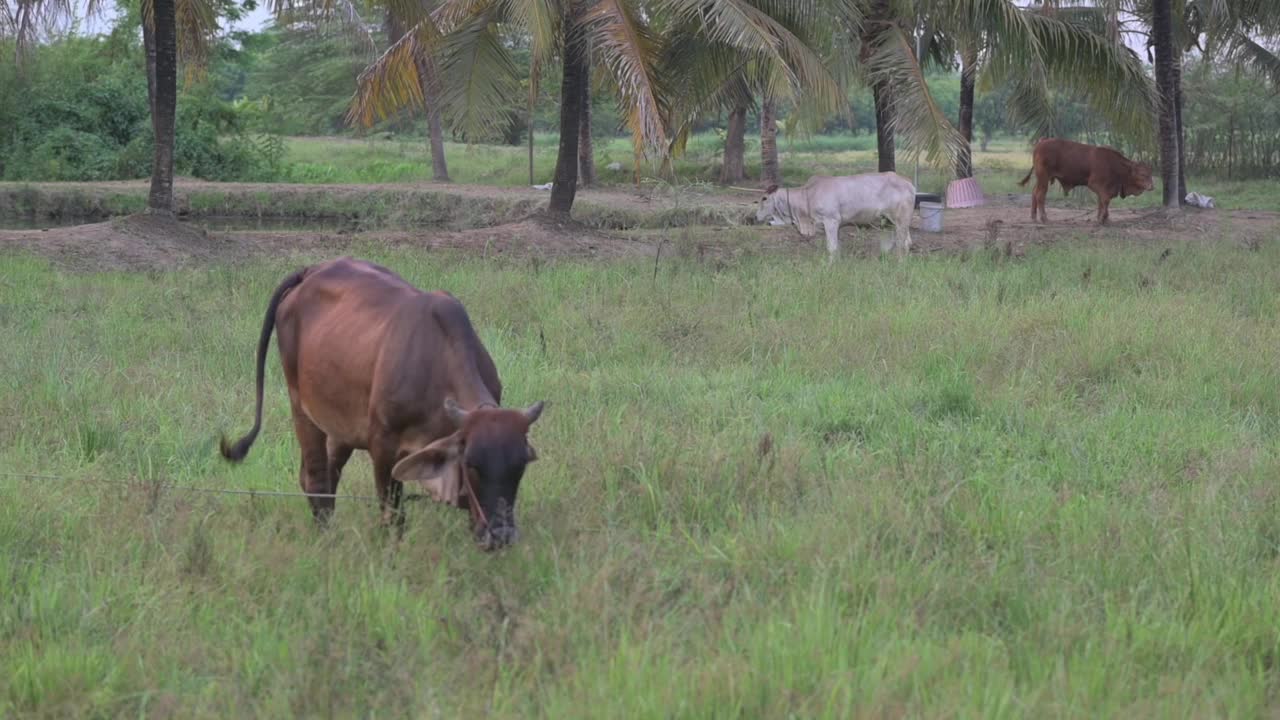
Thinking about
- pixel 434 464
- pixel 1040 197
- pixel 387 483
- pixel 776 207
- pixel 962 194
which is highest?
pixel 962 194

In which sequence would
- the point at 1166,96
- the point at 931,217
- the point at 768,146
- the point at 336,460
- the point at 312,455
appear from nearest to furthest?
the point at 336,460
the point at 312,455
the point at 931,217
the point at 1166,96
the point at 768,146

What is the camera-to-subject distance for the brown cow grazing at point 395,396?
4375 mm

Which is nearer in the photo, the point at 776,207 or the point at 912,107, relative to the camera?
the point at 776,207

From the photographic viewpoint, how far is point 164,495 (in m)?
5.42

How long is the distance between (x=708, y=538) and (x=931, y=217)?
12679 millimetres

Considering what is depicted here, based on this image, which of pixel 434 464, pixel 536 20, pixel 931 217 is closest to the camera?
pixel 434 464

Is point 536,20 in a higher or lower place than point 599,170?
higher

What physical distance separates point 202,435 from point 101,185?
19998 millimetres

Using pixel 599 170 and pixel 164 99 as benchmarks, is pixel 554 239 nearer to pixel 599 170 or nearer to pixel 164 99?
pixel 164 99

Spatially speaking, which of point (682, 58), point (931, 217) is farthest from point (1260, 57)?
point (682, 58)

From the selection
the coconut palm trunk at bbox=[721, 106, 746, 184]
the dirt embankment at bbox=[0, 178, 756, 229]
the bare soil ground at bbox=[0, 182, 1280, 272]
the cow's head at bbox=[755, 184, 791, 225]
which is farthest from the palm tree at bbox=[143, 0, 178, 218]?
the coconut palm trunk at bbox=[721, 106, 746, 184]

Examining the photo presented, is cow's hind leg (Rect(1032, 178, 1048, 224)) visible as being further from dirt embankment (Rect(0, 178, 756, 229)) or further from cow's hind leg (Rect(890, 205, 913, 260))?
cow's hind leg (Rect(890, 205, 913, 260))

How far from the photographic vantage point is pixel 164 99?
14906 mm

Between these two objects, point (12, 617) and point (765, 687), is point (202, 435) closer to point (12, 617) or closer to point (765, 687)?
point (12, 617)
